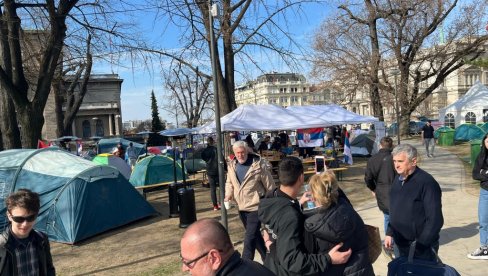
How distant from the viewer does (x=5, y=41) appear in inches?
428

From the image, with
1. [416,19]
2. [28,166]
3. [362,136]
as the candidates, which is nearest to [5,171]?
[28,166]

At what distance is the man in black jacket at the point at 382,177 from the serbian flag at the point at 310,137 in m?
12.9

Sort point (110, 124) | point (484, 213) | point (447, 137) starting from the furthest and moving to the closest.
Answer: point (110, 124)
point (447, 137)
point (484, 213)

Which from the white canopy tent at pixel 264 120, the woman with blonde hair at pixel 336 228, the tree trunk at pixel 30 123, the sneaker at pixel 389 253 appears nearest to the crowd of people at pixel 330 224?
the woman with blonde hair at pixel 336 228

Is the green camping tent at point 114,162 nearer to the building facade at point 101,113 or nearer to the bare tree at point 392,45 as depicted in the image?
the bare tree at point 392,45

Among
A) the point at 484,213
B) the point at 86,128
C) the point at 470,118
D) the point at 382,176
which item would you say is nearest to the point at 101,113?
the point at 86,128

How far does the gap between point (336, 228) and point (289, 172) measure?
67 cm

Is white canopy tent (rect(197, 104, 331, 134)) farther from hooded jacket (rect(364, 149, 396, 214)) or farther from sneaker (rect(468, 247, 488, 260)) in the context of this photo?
sneaker (rect(468, 247, 488, 260))

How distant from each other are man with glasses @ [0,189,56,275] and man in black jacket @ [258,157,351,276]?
174 centimetres

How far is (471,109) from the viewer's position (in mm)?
33344

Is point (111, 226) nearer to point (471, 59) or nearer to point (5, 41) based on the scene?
point (5, 41)

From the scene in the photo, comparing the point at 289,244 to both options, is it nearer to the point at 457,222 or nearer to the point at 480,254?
the point at 480,254

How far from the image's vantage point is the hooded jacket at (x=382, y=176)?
18.7ft

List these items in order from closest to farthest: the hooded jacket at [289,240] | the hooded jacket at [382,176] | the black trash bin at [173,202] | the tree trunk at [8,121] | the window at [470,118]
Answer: the hooded jacket at [289,240] < the hooded jacket at [382,176] < the black trash bin at [173,202] < the tree trunk at [8,121] < the window at [470,118]
